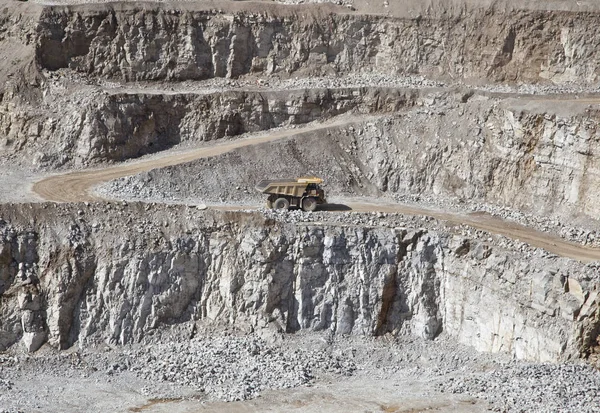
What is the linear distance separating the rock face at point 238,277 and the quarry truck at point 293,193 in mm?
2773

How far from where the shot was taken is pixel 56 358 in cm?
3375

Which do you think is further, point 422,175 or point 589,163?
point 422,175

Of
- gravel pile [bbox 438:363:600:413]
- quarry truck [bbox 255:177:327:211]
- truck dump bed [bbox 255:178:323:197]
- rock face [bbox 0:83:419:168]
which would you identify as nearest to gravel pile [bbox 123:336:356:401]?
gravel pile [bbox 438:363:600:413]

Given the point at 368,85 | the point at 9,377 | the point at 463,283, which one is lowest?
the point at 9,377

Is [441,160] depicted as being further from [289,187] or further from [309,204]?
[289,187]

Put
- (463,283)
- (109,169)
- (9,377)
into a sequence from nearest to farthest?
(9,377)
(463,283)
(109,169)

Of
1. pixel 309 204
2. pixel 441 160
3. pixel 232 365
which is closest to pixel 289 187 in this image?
pixel 309 204

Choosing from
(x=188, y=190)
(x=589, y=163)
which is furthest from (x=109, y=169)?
(x=589, y=163)

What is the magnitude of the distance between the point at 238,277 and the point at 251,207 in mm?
4823

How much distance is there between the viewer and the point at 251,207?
39.7 metres

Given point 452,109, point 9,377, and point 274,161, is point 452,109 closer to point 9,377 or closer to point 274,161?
point 274,161

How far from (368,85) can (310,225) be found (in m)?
12.8

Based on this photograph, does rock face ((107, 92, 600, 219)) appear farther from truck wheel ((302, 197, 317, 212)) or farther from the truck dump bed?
truck wheel ((302, 197, 317, 212))

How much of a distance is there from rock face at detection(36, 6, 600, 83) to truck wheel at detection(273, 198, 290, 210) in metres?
11.6
